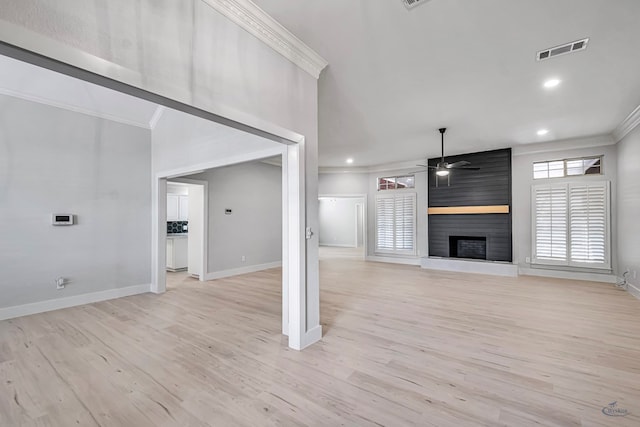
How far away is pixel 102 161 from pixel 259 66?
381 centimetres

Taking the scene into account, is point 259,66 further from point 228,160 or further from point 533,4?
point 533,4

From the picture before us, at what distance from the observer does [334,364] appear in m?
2.48

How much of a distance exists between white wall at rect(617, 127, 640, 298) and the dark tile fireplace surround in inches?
69.5

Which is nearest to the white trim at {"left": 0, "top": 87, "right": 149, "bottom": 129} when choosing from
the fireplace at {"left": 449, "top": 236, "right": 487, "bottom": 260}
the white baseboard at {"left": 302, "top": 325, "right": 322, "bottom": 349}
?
the white baseboard at {"left": 302, "top": 325, "right": 322, "bottom": 349}

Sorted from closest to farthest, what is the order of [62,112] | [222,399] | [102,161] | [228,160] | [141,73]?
[141,73]
[222,399]
[228,160]
[62,112]
[102,161]

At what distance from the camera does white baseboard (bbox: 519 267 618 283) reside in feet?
18.1

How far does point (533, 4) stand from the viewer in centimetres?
221

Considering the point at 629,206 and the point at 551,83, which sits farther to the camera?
the point at 629,206

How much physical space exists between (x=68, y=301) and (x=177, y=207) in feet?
13.8

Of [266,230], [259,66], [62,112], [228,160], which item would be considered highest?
[62,112]

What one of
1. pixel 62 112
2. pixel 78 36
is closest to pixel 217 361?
pixel 78 36

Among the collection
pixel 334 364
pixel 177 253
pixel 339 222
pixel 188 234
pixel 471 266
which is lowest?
pixel 334 364

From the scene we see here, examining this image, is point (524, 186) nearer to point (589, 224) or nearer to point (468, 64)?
point (589, 224)

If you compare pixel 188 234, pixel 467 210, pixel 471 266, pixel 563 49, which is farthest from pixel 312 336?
pixel 467 210
